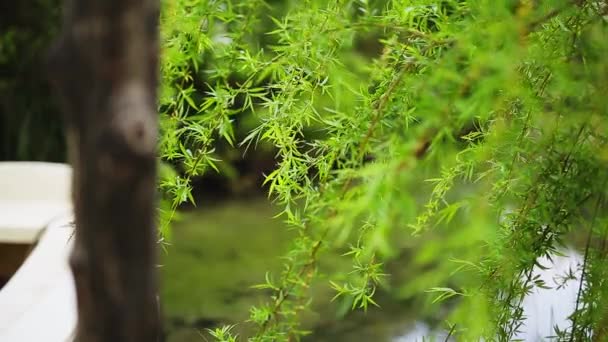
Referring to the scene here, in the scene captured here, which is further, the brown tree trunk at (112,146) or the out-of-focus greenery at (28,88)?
the out-of-focus greenery at (28,88)

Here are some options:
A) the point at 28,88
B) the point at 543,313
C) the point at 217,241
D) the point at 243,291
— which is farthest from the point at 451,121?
the point at 28,88

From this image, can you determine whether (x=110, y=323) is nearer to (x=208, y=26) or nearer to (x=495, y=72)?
(x=495, y=72)

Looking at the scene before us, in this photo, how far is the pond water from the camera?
309 cm

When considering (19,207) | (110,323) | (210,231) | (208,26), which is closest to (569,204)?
(208,26)

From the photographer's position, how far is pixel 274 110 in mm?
1406

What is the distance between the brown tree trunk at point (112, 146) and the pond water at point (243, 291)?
1.68 meters

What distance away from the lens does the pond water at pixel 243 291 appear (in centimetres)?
309

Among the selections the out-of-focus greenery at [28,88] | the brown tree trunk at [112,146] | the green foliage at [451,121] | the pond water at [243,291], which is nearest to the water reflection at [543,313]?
the pond water at [243,291]

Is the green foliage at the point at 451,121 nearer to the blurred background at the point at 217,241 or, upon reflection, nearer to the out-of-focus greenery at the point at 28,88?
the blurred background at the point at 217,241

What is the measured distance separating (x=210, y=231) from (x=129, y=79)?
3656 millimetres

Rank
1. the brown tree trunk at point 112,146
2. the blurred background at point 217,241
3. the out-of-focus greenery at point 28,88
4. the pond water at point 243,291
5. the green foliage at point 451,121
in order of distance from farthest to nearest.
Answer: the out-of-focus greenery at point 28,88
the blurred background at point 217,241
the pond water at point 243,291
the green foliage at point 451,121
the brown tree trunk at point 112,146

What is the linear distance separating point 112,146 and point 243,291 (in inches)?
112

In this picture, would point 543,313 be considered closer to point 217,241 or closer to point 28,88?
point 217,241

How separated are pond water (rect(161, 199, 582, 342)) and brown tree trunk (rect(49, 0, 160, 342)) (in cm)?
168
